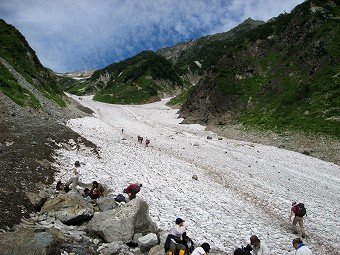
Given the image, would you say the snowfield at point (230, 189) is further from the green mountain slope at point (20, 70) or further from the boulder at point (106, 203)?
the green mountain slope at point (20, 70)

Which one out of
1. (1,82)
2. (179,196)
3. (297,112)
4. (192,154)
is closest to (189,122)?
(297,112)

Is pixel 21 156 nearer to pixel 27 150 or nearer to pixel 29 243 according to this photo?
pixel 27 150

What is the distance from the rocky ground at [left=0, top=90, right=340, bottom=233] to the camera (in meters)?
15.8

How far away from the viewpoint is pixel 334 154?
4525 centimetres

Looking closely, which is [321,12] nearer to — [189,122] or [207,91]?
[207,91]

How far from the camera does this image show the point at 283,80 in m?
80.3

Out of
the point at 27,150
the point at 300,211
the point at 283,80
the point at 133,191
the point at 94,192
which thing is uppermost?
the point at 283,80

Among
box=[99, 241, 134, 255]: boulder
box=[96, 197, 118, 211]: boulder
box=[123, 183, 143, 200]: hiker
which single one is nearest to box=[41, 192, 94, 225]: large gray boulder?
box=[96, 197, 118, 211]: boulder

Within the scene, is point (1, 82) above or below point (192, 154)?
above

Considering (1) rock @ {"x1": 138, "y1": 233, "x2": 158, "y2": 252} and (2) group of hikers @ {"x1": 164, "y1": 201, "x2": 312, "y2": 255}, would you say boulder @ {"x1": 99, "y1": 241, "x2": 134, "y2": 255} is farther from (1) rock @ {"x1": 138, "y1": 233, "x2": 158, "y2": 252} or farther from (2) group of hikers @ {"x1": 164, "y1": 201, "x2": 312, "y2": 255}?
(2) group of hikers @ {"x1": 164, "y1": 201, "x2": 312, "y2": 255}

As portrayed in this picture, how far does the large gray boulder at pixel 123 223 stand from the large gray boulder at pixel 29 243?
10.8ft

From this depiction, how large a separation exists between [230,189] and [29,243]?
68.7 feet

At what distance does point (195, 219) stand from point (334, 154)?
110 ft

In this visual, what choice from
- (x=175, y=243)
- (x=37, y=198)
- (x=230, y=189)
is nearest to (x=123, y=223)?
(x=175, y=243)
